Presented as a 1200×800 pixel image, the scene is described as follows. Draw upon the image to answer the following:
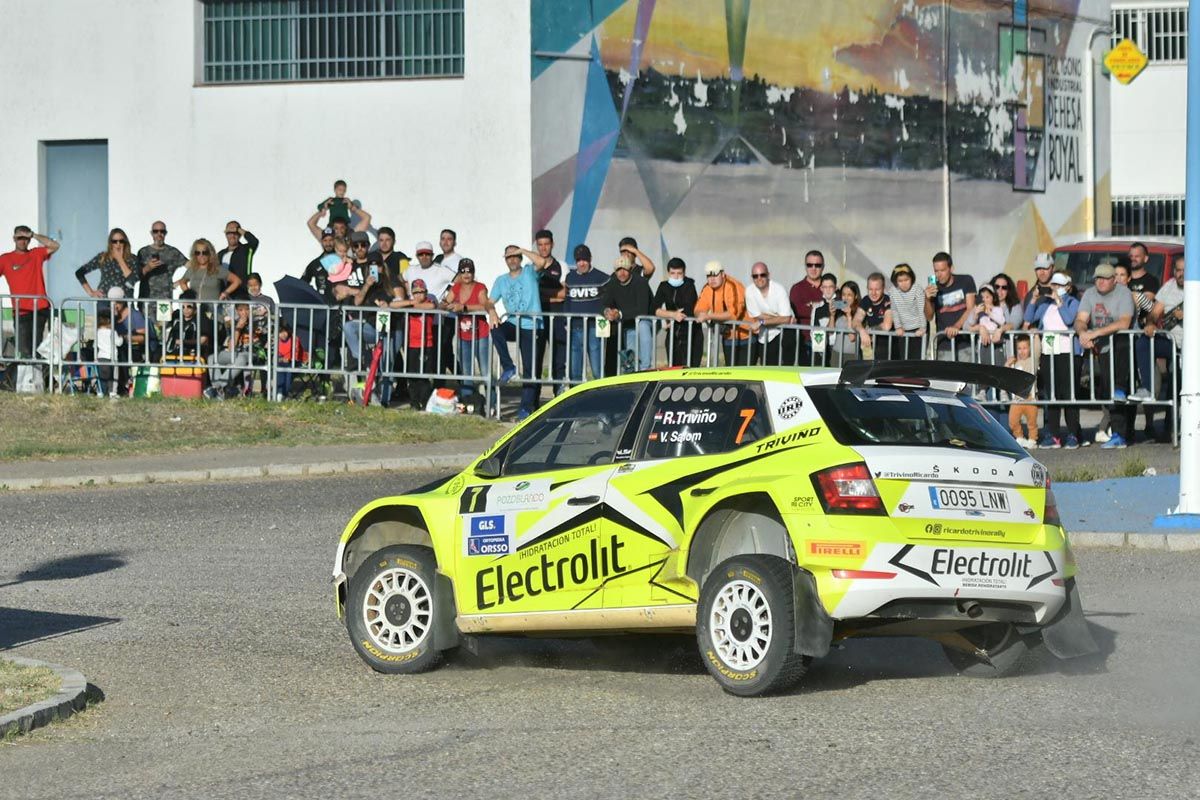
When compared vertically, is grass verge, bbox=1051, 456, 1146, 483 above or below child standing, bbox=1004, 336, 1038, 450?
below

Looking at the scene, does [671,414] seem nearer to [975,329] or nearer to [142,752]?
[142,752]

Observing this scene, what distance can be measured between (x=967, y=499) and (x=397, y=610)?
2.97 metres

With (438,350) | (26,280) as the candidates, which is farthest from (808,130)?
(26,280)

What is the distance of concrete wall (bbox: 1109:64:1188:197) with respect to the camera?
42688 millimetres

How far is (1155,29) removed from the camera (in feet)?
143

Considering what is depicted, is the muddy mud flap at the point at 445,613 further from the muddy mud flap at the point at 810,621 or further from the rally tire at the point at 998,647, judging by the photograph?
the rally tire at the point at 998,647

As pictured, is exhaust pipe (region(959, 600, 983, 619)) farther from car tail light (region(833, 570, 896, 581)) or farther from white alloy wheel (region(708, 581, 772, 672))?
white alloy wheel (region(708, 581, 772, 672))

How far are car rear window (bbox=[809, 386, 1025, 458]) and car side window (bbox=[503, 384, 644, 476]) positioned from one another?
3.57ft

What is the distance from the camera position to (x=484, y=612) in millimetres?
10211

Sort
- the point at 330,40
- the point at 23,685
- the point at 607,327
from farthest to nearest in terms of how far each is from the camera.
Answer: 1. the point at 330,40
2. the point at 607,327
3. the point at 23,685

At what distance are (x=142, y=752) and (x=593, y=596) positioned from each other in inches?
93.5

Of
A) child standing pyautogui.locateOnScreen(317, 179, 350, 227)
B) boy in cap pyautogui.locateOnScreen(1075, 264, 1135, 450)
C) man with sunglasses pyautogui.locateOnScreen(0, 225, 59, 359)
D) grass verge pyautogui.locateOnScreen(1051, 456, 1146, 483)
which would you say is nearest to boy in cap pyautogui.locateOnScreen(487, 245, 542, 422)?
child standing pyautogui.locateOnScreen(317, 179, 350, 227)

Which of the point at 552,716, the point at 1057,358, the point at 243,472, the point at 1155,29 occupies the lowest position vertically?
the point at 552,716

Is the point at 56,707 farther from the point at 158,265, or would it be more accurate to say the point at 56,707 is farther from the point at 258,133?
the point at 258,133
